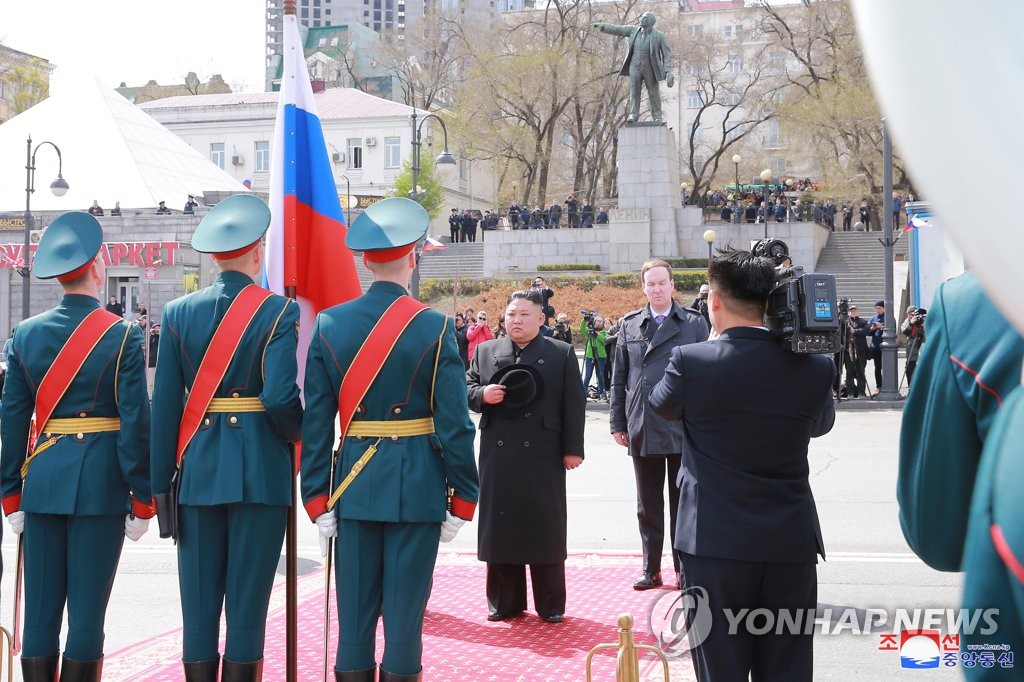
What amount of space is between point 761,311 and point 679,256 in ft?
116

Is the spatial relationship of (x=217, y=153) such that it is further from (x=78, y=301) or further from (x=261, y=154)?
(x=78, y=301)

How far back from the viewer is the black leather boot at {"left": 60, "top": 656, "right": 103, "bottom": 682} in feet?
15.1

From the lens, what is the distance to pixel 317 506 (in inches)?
171

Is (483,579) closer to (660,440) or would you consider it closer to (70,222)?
(660,440)

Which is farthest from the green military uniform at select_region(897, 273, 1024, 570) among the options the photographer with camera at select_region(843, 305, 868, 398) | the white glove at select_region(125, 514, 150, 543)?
the photographer with camera at select_region(843, 305, 868, 398)

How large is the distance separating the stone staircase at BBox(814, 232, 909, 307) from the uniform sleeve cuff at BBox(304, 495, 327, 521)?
3024 centimetres

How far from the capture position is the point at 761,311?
13.2 feet

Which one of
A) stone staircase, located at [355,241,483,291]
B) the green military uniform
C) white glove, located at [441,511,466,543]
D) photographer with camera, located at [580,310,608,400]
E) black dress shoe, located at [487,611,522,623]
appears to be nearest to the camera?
the green military uniform

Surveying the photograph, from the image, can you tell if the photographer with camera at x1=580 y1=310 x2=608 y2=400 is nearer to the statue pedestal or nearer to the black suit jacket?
the statue pedestal

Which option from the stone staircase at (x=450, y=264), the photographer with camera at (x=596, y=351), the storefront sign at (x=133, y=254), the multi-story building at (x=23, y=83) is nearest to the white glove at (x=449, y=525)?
the photographer with camera at (x=596, y=351)

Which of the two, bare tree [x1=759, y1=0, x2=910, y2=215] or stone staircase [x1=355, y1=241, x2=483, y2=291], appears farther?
bare tree [x1=759, y1=0, x2=910, y2=215]

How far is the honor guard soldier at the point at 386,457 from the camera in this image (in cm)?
427

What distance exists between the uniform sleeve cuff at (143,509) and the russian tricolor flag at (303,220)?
1.58 metres
